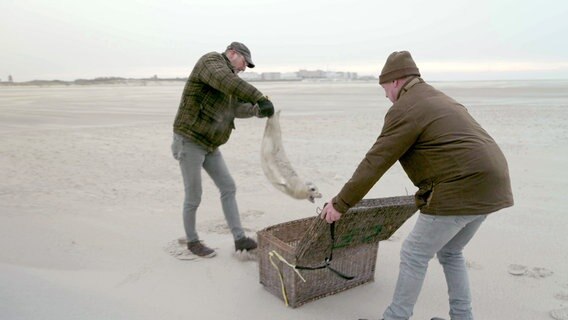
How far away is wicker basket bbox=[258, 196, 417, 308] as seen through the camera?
3.31 metres

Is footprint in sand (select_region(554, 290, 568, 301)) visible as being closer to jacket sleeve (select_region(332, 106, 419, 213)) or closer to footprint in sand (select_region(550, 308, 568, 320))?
footprint in sand (select_region(550, 308, 568, 320))

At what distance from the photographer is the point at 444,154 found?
2641 mm

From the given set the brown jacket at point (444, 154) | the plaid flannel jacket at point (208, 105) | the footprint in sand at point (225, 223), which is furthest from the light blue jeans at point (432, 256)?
the footprint in sand at point (225, 223)

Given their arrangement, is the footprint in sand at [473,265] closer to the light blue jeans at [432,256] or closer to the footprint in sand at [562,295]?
the footprint in sand at [562,295]

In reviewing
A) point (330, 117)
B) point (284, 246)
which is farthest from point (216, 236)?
point (330, 117)

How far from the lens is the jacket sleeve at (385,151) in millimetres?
2635

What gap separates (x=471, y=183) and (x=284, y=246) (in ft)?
4.84

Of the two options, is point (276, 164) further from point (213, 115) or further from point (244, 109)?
point (213, 115)

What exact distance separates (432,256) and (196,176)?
7.51ft

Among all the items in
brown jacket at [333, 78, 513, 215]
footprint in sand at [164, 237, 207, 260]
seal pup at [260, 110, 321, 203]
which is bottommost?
footprint in sand at [164, 237, 207, 260]

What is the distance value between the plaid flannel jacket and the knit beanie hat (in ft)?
4.42

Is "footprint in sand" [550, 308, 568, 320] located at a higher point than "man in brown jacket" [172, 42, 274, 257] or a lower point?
lower

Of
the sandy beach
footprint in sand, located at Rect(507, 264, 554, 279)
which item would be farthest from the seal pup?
footprint in sand, located at Rect(507, 264, 554, 279)

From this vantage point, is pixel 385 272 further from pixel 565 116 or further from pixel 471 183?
pixel 565 116
